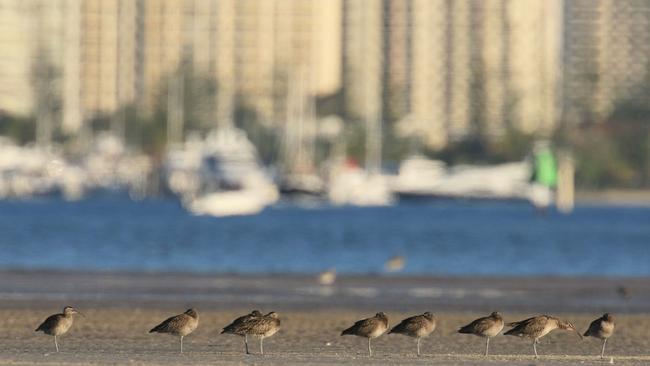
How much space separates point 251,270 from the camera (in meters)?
55.6

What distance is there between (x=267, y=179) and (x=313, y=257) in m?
96.4

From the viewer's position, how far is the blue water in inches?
2387

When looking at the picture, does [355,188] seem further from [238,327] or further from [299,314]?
[238,327]

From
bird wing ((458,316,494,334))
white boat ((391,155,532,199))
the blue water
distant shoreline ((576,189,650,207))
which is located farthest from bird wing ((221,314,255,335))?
distant shoreline ((576,189,650,207))

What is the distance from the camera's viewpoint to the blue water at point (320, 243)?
6062 centimetres

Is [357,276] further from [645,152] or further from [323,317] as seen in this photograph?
[645,152]

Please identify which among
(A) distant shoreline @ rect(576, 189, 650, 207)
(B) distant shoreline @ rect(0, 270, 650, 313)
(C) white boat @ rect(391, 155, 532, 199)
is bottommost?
(A) distant shoreline @ rect(576, 189, 650, 207)

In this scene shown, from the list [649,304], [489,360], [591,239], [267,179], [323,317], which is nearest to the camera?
[489,360]

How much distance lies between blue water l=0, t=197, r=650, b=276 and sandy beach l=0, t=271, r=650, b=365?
9414 mm

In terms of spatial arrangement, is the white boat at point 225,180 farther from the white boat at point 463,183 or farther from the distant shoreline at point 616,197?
the distant shoreline at point 616,197

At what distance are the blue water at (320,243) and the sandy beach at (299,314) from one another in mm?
9414

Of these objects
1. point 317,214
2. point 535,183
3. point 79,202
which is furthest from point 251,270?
point 79,202

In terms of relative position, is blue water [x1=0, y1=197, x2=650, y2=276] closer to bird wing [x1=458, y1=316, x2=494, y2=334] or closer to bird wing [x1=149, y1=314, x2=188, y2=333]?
A: bird wing [x1=149, y1=314, x2=188, y2=333]

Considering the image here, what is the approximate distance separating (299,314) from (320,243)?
4831cm
